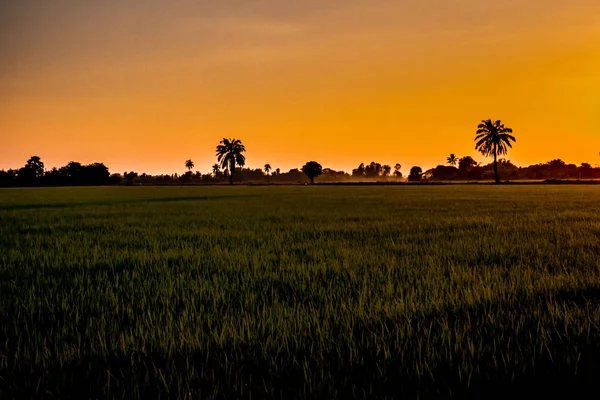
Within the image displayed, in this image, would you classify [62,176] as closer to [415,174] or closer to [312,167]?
[312,167]

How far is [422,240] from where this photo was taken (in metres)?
9.20

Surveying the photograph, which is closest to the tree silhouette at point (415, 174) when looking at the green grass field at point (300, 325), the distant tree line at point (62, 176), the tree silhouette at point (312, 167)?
the tree silhouette at point (312, 167)

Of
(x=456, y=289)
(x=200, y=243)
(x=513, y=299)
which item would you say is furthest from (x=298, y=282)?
(x=200, y=243)

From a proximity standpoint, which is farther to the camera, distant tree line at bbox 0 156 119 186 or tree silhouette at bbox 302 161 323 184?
tree silhouette at bbox 302 161 323 184

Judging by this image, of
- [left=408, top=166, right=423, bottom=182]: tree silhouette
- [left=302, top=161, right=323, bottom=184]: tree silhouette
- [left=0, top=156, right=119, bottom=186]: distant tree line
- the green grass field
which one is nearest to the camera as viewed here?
the green grass field

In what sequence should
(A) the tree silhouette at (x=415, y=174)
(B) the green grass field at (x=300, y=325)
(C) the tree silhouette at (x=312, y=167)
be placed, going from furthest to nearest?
1. (A) the tree silhouette at (x=415, y=174)
2. (C) the tree silhouette at (x=312, y=167)
3. (B) the green grass field at (x=300, y=325)

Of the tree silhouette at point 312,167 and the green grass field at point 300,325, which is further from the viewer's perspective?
the tree silhouette at point 312,167

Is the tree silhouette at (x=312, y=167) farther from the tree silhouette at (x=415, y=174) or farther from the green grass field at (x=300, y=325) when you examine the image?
the green grass field at (x=300, y=325)

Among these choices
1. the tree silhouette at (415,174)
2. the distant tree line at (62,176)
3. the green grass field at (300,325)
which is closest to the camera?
the green grass field at (300,325)

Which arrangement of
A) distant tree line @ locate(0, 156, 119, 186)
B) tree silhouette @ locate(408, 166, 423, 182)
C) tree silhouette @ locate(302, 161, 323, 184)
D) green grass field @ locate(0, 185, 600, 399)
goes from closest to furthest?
green grass field @ locate(0, 185, 600, 399)
distant tree line @ locate(0, 156, 119, 186)
tree silhouette @ locate(302, 161, 323, 184)
tree silhouette @ locate(408, 166, 423, 182)

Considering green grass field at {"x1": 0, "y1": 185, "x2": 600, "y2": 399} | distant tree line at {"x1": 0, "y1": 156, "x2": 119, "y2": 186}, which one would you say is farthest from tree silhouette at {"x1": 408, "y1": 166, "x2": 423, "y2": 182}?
green grass field at {"x1": 0, "y1": 185, "x2": 600, "y2": 399}

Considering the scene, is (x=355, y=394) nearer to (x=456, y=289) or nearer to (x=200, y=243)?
(x=456, y=289)

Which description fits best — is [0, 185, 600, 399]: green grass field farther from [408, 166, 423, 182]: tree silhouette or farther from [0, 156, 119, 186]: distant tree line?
[408, 166, 423, 182]: tree silhouette

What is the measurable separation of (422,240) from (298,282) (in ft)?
16.6
